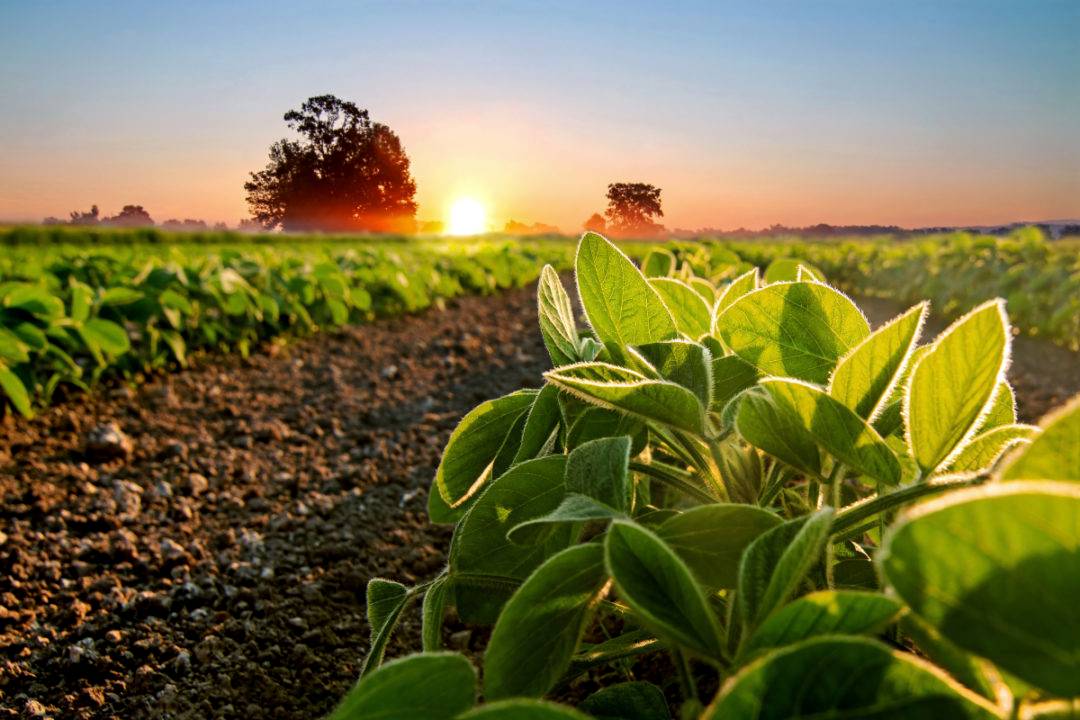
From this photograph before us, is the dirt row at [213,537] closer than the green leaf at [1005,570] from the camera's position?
No

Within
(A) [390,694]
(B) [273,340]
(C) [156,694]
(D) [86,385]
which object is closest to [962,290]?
(B) [273,340]

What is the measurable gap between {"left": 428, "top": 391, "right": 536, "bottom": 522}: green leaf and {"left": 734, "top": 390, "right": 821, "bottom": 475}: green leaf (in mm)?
335

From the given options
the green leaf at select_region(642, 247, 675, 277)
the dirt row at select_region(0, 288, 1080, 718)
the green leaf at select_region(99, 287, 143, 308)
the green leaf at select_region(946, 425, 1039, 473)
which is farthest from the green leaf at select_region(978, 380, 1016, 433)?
the green leaf at select_region(99, 287, 143, 308)

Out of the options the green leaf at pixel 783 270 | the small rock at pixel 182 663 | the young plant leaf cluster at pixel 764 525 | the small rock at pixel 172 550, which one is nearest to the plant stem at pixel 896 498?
the young plant leaf cluster at pixel 764 525

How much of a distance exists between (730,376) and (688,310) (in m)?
0.23

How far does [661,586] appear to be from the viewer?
551 millimetres

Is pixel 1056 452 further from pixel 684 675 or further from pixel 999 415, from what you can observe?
pixel 999 415

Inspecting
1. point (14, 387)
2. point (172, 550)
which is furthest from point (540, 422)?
point (14, 387)

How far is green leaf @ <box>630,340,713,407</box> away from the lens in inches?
30.5

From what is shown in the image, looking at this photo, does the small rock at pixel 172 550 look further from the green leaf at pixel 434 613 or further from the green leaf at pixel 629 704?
the green leaf at pixel 629 704

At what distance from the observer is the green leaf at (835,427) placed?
629 millimetres

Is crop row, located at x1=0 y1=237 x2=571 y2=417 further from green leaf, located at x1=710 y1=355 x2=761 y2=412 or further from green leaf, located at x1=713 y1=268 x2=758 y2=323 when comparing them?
green leaf, located at x1=710 y1=355 x2=761 y2=412

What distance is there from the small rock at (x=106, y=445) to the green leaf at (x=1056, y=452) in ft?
11.5

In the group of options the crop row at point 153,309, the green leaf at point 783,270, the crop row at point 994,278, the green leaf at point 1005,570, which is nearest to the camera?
the green leaf at point 1005,570
